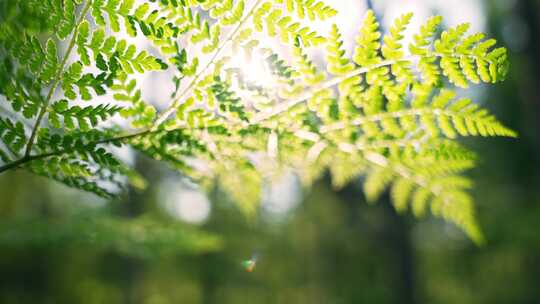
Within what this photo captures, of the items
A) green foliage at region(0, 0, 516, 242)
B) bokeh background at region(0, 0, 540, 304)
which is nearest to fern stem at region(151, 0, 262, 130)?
green foliage at region(0, 0, 516, 242)

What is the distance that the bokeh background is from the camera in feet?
28.7

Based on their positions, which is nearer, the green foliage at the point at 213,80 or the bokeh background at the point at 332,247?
the green foliage at the point at 213,80

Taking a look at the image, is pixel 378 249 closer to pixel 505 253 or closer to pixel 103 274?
pixel 505 253

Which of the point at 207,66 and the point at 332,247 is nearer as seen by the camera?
the point at 207,66

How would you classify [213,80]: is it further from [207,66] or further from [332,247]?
[332,247]

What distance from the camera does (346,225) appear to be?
478 inches

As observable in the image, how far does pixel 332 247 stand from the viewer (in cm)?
1259

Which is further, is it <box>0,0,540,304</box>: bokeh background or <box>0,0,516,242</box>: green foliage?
<box>0,0,540,304</box>: bokeh background

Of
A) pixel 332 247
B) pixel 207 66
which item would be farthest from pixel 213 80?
pixel 332 247

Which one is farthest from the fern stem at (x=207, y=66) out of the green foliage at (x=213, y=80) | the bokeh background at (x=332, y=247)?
the bokeh background at (x=332, y=247)

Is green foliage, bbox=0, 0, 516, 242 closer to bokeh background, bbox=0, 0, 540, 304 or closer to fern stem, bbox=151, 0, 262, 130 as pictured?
fern stem, bbox=151, 0, 262, 130

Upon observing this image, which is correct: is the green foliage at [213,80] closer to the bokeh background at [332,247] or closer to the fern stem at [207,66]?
the fern stem at [207,66]

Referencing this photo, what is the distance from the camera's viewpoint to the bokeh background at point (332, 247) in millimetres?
8742

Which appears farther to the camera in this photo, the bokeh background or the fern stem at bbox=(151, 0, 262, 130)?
the bokeh background
